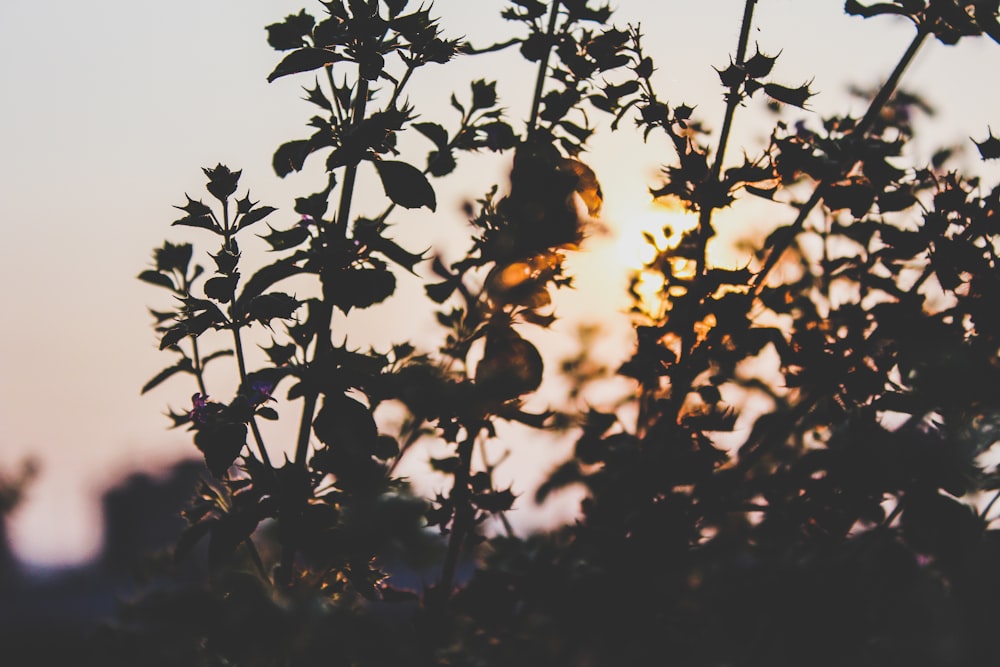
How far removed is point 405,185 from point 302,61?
32 cm

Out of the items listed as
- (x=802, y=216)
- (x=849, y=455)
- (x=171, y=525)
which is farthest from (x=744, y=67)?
(x=171, y=525)

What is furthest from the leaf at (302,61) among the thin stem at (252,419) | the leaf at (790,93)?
the leaf at (790,93)

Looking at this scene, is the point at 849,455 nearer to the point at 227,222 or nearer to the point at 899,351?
the point at 899,351

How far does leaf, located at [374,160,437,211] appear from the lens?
1.56 meters

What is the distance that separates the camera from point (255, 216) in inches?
64.8

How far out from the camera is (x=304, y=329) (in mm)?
1613

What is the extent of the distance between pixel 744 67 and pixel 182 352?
139cm

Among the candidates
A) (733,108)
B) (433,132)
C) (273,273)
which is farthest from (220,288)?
(733,108)

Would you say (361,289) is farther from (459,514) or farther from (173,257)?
(173,257)

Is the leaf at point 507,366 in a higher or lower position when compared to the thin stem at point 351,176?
lower

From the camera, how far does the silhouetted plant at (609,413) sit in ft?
4.57

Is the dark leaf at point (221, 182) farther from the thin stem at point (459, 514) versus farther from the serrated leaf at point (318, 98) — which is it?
the thin stem at point (459, 514)

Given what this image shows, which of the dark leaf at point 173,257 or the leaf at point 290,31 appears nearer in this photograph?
the leaf at point 290,31

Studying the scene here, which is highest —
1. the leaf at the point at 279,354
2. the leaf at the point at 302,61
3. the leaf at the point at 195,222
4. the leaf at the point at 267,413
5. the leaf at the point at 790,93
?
the leaf at the point at 302,61
